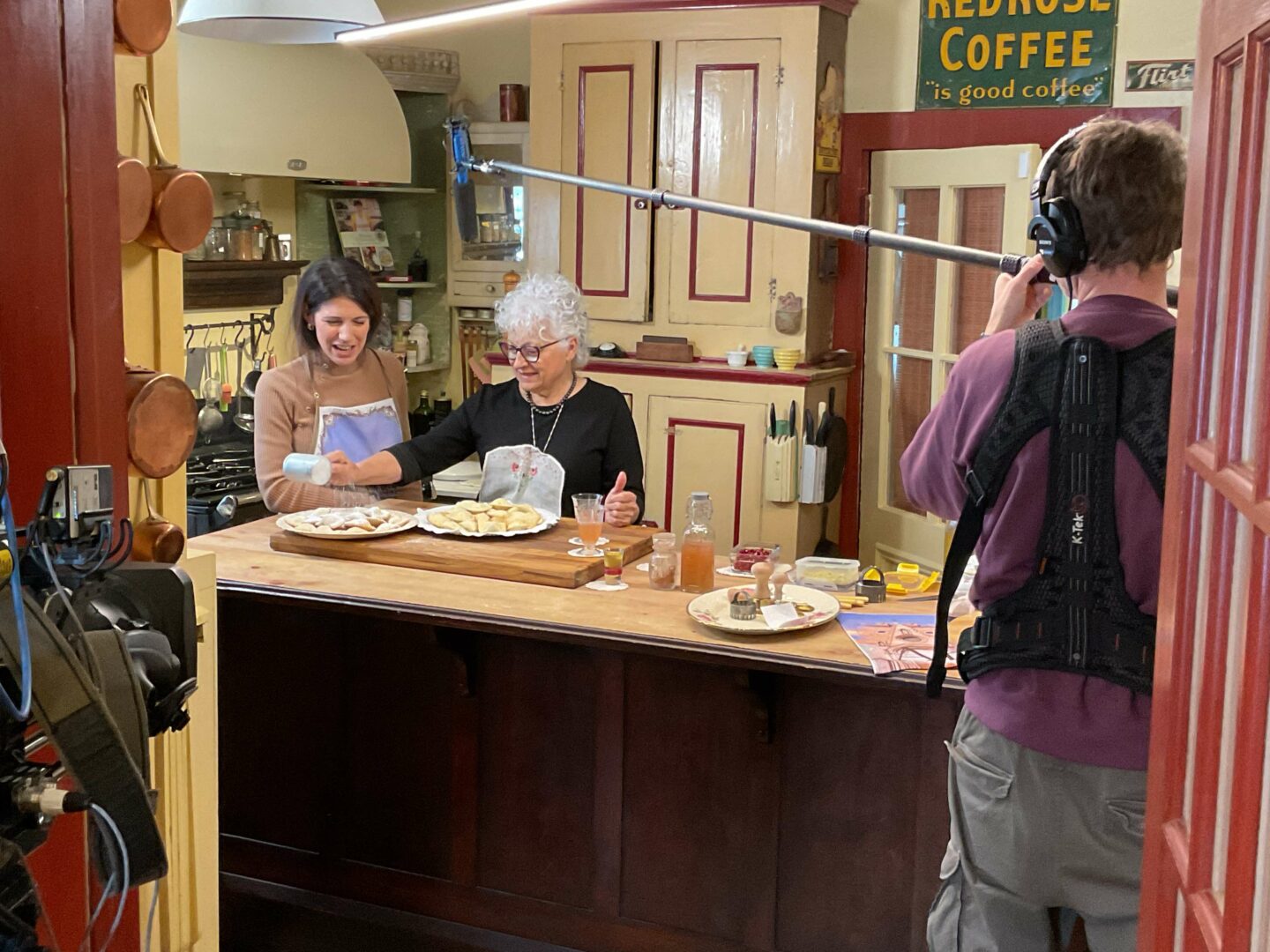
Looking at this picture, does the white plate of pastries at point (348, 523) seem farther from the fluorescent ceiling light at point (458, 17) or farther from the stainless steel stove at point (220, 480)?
the stainless steel stove at point (220, 480)

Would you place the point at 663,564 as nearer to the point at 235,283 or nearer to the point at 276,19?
the point at 276,19

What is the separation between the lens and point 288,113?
4.86m

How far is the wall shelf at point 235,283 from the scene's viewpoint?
501 centimetres

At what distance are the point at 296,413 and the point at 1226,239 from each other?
311 cm

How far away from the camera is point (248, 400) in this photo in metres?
5.40

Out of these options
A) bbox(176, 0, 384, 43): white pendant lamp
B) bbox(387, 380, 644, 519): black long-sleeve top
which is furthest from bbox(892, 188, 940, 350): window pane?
bbox(176, 0, 384, 43): white pendant lamp

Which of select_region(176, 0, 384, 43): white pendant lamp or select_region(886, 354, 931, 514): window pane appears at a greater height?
select_region(176, 0, 384, 43): white pendant lamp

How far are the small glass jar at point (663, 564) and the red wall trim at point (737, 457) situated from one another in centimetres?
219

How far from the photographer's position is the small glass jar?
299 cm

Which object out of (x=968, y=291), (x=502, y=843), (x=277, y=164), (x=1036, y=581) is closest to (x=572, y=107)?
(x=277, y=164)

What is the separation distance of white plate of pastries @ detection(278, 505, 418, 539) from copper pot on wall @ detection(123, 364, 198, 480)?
1.40m

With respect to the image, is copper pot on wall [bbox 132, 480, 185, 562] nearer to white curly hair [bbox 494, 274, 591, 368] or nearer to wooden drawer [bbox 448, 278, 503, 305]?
white curly hair [bbox 494, 274, 591, 368]

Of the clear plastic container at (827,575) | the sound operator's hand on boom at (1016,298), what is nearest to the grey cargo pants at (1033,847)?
the sound operator's hand on boom at (1016,298)

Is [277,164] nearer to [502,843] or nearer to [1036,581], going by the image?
[502,843]
